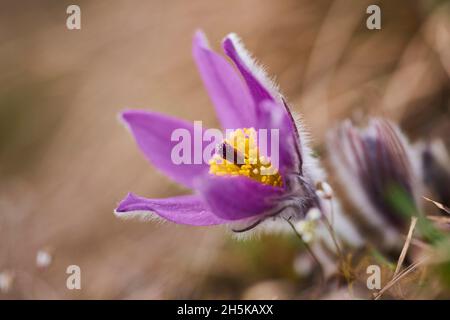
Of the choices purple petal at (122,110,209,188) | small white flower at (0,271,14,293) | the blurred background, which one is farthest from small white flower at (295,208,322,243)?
small white flower at (0,271,14,293)

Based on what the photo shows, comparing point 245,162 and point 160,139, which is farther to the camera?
point 160,139

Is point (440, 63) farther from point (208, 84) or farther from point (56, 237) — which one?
point (56, 237)

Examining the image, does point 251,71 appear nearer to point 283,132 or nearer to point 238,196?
point 283,132

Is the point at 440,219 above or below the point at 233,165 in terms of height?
below

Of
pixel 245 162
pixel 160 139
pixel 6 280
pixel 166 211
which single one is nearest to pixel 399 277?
pixel 245 162

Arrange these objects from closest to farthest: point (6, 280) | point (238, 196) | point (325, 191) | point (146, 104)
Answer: point (238, 196) → point (325, 191) → point (6, 280) → point (146, 104)

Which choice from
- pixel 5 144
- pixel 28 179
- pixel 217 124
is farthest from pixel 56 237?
pixel 217 124
